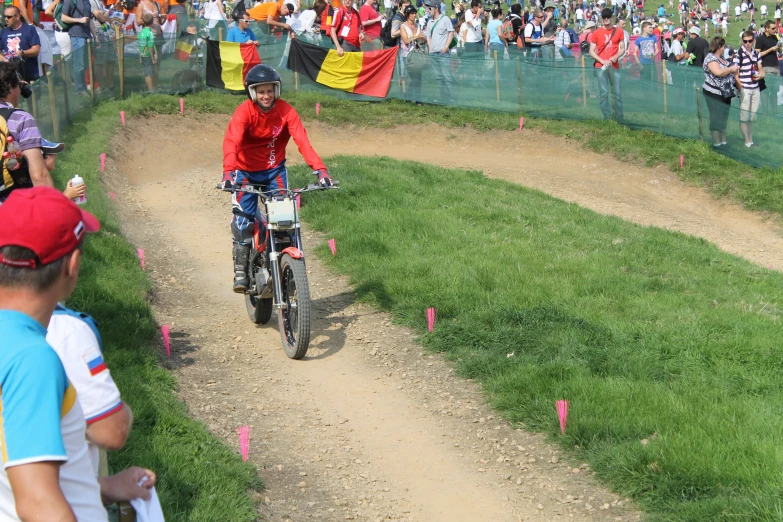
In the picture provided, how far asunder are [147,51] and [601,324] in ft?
48.3

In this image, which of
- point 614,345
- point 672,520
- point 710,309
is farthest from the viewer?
point 710,309

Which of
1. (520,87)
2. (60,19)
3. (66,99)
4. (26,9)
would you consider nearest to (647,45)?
(520,87)

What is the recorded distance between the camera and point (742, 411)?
583 centimetres

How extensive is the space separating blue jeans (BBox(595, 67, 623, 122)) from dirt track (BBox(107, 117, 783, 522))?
23.1 ft

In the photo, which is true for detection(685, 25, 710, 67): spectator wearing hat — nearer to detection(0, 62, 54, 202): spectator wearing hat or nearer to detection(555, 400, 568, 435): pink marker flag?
detection(555, 400, 568, 435): pink marker flag

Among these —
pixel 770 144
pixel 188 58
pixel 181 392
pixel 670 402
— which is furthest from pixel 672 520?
pixel 188 58

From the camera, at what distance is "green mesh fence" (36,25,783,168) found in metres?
16.7

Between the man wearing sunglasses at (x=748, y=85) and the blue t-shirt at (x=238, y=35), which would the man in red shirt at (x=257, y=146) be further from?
the blue t-shirt at (x=238, y=35)

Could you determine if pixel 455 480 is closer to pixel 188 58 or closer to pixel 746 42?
pixel 746 42

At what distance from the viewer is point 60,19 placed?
17281mm

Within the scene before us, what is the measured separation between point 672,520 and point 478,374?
2455 millimetres

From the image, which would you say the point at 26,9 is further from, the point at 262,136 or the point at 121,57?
the point at 262,136

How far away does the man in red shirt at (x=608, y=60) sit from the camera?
19.1 metres

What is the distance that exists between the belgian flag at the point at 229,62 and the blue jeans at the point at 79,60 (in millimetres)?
3481
